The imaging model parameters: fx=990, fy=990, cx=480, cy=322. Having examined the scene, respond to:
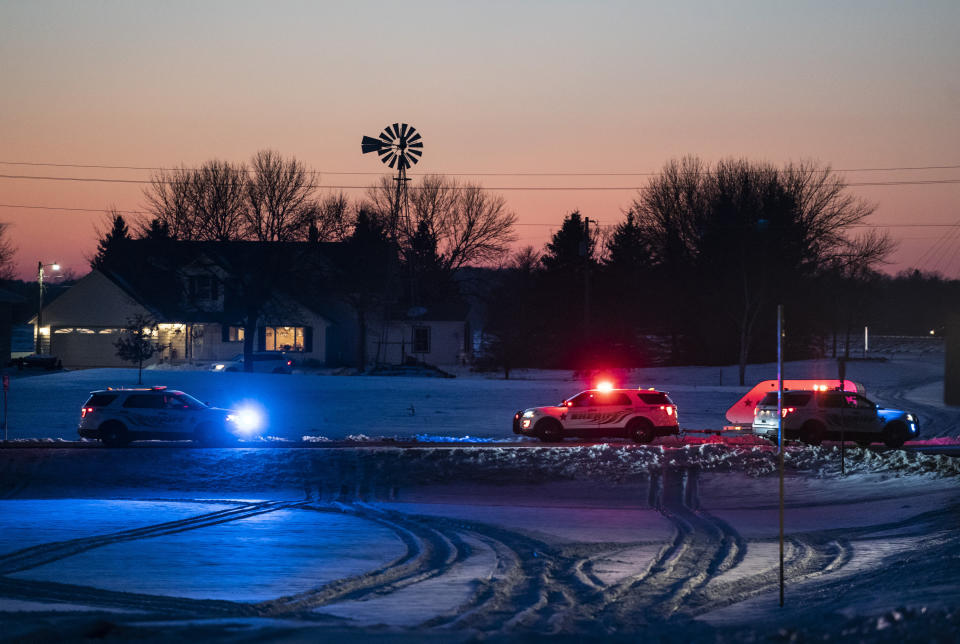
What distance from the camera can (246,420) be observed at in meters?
32.8

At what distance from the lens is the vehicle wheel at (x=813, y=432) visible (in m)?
28.0

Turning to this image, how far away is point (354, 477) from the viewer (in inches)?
886

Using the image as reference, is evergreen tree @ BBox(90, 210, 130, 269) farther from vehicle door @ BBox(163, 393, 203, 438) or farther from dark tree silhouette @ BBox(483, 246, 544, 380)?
vehicle door @ BBox(163, 393, 203, 438)

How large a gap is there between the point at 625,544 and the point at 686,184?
210ft

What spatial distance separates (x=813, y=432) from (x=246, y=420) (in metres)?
17.8

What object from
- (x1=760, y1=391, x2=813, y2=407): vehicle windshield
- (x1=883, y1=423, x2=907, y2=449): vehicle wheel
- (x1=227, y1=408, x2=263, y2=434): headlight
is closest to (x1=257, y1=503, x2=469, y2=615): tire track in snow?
(x1=227, y1=408, x2=263, y2=434): headlight

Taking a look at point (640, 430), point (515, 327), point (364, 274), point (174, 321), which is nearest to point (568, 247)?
point (515, 327)

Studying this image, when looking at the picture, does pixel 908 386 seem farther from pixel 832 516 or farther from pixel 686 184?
pixel 832 516

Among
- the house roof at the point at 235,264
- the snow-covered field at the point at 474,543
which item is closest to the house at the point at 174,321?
the house roof at the point at 235,264

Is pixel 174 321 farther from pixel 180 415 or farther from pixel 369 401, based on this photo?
pixel 180 415

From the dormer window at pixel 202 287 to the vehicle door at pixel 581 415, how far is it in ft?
113

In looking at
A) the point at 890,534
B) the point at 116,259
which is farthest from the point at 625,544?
the point at 116,259

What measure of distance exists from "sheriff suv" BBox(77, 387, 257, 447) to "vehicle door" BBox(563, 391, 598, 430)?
30.8ft

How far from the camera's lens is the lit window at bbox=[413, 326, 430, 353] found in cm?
7200
